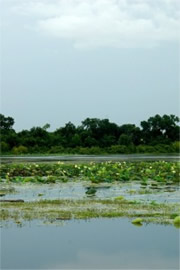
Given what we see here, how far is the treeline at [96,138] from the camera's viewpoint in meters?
40.8

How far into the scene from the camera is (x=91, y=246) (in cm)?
518

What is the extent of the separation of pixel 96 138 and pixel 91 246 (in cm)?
3843

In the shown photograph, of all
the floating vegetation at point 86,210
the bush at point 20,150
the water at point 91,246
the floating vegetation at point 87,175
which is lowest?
the water at point 91,246

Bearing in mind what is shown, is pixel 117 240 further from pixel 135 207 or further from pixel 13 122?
pixel 13 122

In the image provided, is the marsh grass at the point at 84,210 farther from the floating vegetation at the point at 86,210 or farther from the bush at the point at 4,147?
the bush at the point at 4,147

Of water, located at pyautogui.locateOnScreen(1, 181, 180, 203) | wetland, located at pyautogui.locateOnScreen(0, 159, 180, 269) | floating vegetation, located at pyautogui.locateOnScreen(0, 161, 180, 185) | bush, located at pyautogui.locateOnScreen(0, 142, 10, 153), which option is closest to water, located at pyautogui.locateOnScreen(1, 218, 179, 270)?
wetland, located at pyautogui.locateOnScreen(0, 159, 180, 269)

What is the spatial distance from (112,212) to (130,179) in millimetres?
5137

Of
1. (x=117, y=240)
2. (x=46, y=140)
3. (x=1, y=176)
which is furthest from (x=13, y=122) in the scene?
(x=117, y=240)

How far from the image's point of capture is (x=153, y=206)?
723 cm

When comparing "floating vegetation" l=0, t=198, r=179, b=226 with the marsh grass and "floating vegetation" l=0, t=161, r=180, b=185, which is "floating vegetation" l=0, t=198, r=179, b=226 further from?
"floating vegetation" l=0, t=161, r=180, b=185

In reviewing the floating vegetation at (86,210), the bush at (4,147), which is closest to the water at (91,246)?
the floating vegetation at (86,210)

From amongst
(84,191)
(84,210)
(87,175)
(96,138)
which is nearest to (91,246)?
(84,210)

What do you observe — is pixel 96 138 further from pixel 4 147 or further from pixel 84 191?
pixel 84 191

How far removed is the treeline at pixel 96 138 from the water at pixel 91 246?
34.3 metres
